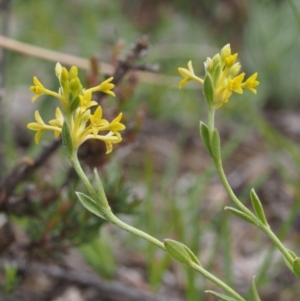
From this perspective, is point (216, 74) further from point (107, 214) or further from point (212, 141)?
point (107, 214)

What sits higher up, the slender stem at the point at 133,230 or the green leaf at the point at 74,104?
the green leaf at the point at 74,104

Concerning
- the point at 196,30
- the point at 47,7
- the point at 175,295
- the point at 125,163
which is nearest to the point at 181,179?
the point at 125,163

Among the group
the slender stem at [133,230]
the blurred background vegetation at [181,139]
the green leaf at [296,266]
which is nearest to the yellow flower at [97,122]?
the slender stem at [133,230]

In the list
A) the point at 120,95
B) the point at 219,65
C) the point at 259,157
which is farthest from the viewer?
the point at 259,157

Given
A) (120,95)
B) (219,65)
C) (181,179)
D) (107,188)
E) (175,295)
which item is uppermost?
(219,65)

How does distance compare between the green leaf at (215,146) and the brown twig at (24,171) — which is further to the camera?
the brown twig at (24,171)

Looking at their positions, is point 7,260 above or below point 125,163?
above

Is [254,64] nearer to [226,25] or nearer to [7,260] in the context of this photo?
[226,25]

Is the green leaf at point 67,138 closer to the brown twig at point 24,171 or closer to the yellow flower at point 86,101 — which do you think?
the yellow flower at point 86,101

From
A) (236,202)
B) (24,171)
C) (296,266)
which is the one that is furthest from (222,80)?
(24,171)
